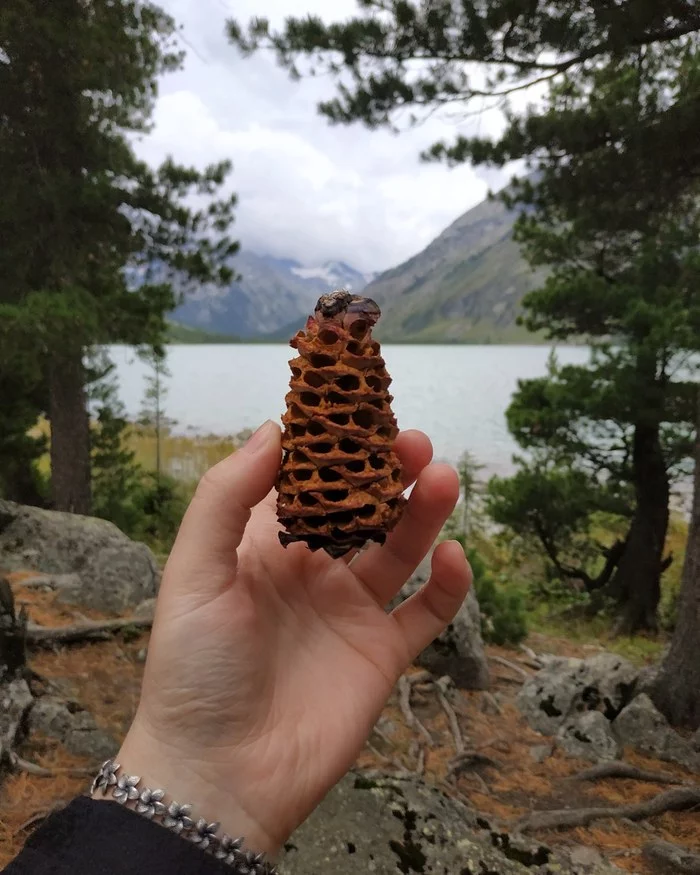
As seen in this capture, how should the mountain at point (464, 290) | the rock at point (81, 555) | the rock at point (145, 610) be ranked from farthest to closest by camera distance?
the mountain at point (464, 290)
the rock at point (81, 555)
the rock at point (145, 610)

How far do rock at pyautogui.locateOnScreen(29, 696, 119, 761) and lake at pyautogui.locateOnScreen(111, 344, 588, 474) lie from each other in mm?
6121

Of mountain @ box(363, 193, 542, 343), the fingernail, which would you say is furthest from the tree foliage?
mountain @ box(363, 193, 542, 343)

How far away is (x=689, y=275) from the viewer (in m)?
6.20

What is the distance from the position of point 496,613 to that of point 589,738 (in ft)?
7.58

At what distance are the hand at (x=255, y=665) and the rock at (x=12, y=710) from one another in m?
1.70

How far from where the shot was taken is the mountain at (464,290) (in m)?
48.7

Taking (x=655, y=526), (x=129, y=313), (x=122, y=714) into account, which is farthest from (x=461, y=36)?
(x=655, y=526)

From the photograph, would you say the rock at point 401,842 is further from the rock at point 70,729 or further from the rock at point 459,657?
the rock at point 459,657

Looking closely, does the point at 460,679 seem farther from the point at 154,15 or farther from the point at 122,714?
the point at 154,15

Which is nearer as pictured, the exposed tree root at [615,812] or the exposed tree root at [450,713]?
the exposed tree root at [615,812]

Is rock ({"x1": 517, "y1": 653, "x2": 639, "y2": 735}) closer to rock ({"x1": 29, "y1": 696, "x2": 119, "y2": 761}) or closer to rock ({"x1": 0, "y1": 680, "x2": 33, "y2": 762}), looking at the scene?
rock ({"x1": 29, "y1": 696, "x2": 119, "y2": 761})

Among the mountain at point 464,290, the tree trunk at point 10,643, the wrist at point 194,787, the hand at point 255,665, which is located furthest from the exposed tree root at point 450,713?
the mountain at point 464,290

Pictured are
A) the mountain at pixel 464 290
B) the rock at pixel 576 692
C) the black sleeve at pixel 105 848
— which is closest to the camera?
the black sleeve at pixel 105 848

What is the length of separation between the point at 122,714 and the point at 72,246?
4497 millimetres
